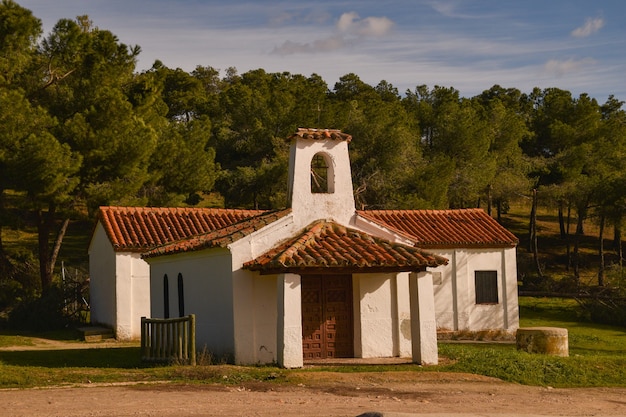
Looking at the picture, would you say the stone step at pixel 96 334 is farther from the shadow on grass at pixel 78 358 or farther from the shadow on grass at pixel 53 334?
the shadow on grass at pixel 78 358

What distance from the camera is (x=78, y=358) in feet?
72.9

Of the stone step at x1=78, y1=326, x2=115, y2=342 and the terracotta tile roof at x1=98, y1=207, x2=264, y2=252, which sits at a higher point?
the terracotta tile roof at x1=98, y1=207, x2=264, y2=252

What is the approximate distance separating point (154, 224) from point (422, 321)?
44.3 ft

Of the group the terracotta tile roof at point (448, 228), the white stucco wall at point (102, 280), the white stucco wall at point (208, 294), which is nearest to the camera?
the white stucco wall at point (208, 294)

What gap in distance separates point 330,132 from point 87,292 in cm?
1689

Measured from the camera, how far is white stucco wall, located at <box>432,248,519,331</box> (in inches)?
1242

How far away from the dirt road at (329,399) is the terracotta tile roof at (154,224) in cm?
1309

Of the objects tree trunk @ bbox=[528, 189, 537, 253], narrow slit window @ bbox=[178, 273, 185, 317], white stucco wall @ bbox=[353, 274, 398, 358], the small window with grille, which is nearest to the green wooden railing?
narrow slit window @ bbox=[178, 273, 185, 317]

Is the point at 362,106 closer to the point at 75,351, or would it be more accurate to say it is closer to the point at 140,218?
the point at 140,218

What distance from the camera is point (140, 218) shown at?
31.2m

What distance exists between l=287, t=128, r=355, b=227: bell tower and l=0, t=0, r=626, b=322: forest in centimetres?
1593

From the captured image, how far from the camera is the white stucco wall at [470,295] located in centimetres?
3155

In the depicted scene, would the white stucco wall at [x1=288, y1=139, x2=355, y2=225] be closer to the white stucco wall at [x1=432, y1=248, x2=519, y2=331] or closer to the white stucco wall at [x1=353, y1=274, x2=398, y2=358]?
the white stucco wall at [x1=353, y1=274, x2=398, y2=358]

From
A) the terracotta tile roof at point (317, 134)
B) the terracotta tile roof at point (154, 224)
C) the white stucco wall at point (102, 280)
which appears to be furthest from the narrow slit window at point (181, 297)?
the white stucco wall at point (102, 280)
